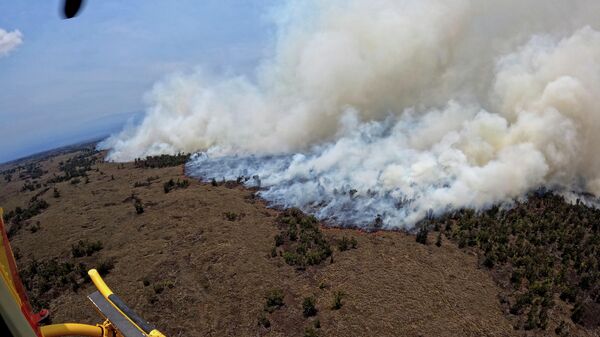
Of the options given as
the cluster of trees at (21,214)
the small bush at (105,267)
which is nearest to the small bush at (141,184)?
the cluster of trees at (21,214)

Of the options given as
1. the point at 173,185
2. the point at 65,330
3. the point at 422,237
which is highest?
the point at 173,185

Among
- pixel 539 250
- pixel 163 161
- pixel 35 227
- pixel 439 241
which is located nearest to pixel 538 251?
pixel 539 250

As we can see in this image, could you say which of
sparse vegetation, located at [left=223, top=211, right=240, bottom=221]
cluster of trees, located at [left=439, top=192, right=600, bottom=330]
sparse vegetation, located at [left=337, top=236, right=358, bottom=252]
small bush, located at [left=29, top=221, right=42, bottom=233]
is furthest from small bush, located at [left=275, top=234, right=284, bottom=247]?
small bush, located at [left=29, top=221, right=42, bottom=233]

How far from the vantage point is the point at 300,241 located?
67.6 feet

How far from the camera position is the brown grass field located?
1438 centimetres

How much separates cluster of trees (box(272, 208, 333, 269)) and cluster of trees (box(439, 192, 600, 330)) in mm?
Result: 7379

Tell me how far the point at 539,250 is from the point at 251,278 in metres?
14.2

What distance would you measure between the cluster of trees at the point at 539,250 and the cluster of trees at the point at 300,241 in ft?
24.2

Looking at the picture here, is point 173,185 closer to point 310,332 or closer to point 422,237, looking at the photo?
point 422,237

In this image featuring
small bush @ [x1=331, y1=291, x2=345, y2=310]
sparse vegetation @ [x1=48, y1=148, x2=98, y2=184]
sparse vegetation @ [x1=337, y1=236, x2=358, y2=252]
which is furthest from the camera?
sparse vegetation @ [x1=48, y1=148, x2=98, y2=184]

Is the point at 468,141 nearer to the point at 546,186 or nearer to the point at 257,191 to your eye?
the point at 546,186

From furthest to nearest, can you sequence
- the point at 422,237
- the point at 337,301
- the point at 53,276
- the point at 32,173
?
the point at 32,173 → the point at 422,237 → the point at 53,276 → the point at 337,301

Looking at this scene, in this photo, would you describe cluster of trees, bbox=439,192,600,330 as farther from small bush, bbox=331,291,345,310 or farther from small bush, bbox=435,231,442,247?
small bush, bbox=331,291,345,310

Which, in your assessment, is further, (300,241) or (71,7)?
(300,241)
